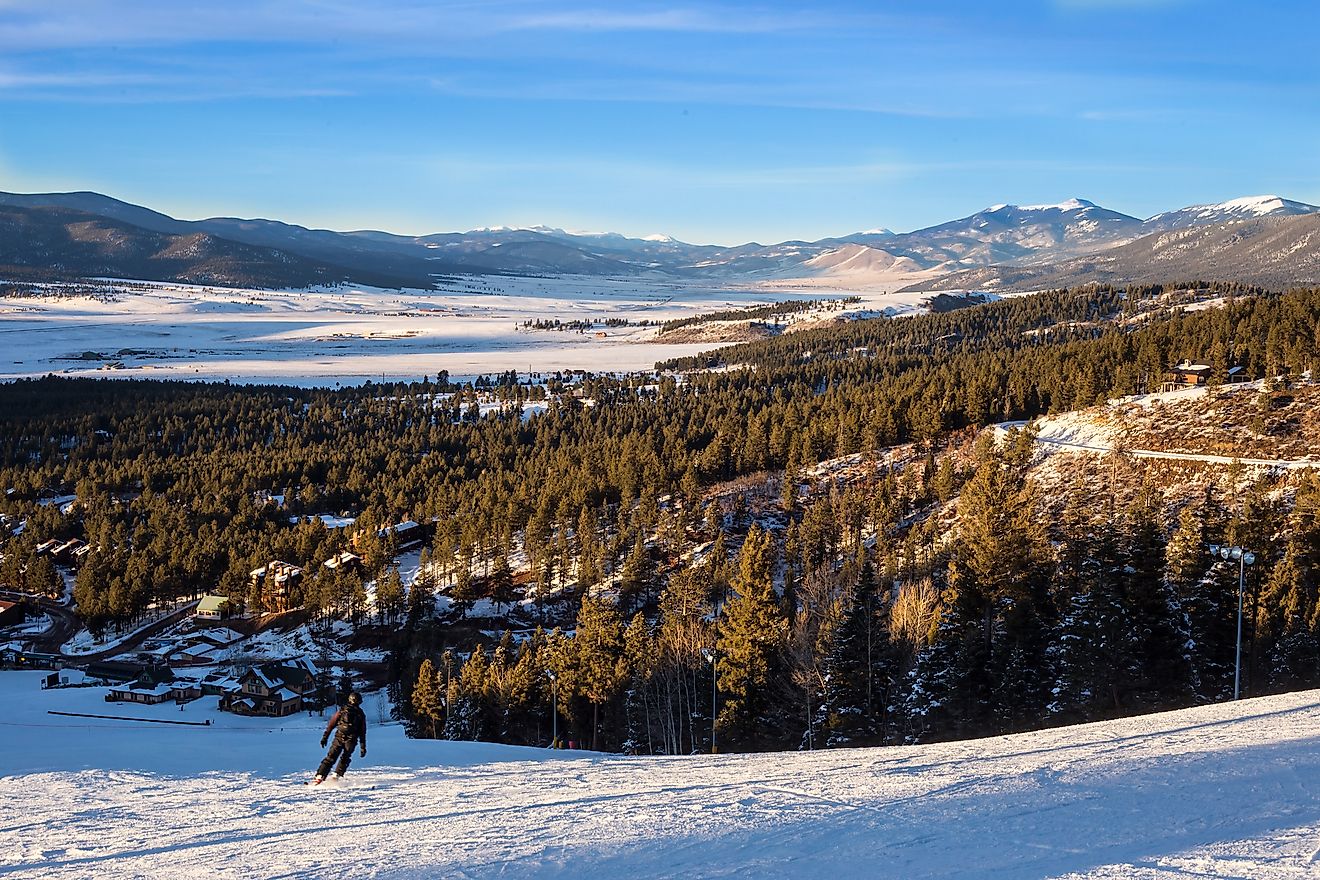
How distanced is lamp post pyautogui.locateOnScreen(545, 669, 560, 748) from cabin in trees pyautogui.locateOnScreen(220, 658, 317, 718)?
50.6 feet

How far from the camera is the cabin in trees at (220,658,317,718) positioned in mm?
44750

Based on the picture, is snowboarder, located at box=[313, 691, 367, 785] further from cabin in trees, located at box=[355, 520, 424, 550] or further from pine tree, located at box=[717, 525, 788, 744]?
cabin in trees, located at box=[355, 520, 424, 550]

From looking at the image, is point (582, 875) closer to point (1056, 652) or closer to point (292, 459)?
point (1056, 652)

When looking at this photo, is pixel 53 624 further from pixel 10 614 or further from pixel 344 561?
pixel 344 561

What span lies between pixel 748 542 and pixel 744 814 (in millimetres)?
25570

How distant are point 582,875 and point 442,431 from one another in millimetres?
107365

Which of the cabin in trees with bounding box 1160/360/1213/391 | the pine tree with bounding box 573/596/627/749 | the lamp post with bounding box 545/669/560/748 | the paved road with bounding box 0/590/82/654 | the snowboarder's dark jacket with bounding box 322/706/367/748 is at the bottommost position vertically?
the paved road with bounding box 0/590/82/654

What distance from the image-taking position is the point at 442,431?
113 meters

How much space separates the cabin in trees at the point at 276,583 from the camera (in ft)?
212

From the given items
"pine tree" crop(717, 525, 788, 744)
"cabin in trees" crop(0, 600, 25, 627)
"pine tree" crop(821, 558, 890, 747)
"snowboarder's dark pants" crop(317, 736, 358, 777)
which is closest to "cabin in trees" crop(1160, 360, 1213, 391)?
"pine tree" crop(821, 558, 890, 747)

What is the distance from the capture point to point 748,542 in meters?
35.9

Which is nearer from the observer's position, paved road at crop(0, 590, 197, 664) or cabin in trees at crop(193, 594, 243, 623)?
paved road at crop(0, 590, 197, 664)

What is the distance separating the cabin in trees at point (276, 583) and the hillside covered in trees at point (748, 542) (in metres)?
0.76

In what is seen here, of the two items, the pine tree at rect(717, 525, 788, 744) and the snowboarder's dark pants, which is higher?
the snowboarder's dark pants
